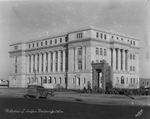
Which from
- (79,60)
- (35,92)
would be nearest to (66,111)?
(35,92)

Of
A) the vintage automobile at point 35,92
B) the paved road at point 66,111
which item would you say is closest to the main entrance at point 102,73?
the vintage automobile at point 35,92

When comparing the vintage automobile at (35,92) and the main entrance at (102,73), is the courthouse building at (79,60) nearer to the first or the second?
the main entrance at (102,73)

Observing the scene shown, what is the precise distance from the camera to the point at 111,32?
87312 mm

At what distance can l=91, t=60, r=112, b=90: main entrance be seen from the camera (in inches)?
2921

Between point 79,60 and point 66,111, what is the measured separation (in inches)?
2703

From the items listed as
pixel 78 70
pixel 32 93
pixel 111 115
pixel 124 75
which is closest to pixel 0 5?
pixel 32 93

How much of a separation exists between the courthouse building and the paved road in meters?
54.0

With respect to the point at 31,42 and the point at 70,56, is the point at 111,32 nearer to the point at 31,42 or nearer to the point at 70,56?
the point at 70,56

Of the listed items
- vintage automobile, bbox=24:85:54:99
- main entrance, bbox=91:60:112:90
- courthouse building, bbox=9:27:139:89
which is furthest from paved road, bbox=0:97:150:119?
main entrance, bbox=91:60:112:90

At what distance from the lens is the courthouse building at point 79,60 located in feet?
264

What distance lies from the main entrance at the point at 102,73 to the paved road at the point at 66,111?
5515cm

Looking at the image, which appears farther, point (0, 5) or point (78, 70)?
point (78, 70)

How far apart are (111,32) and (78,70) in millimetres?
18513

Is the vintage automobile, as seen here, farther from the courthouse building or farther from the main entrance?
the main entrance
